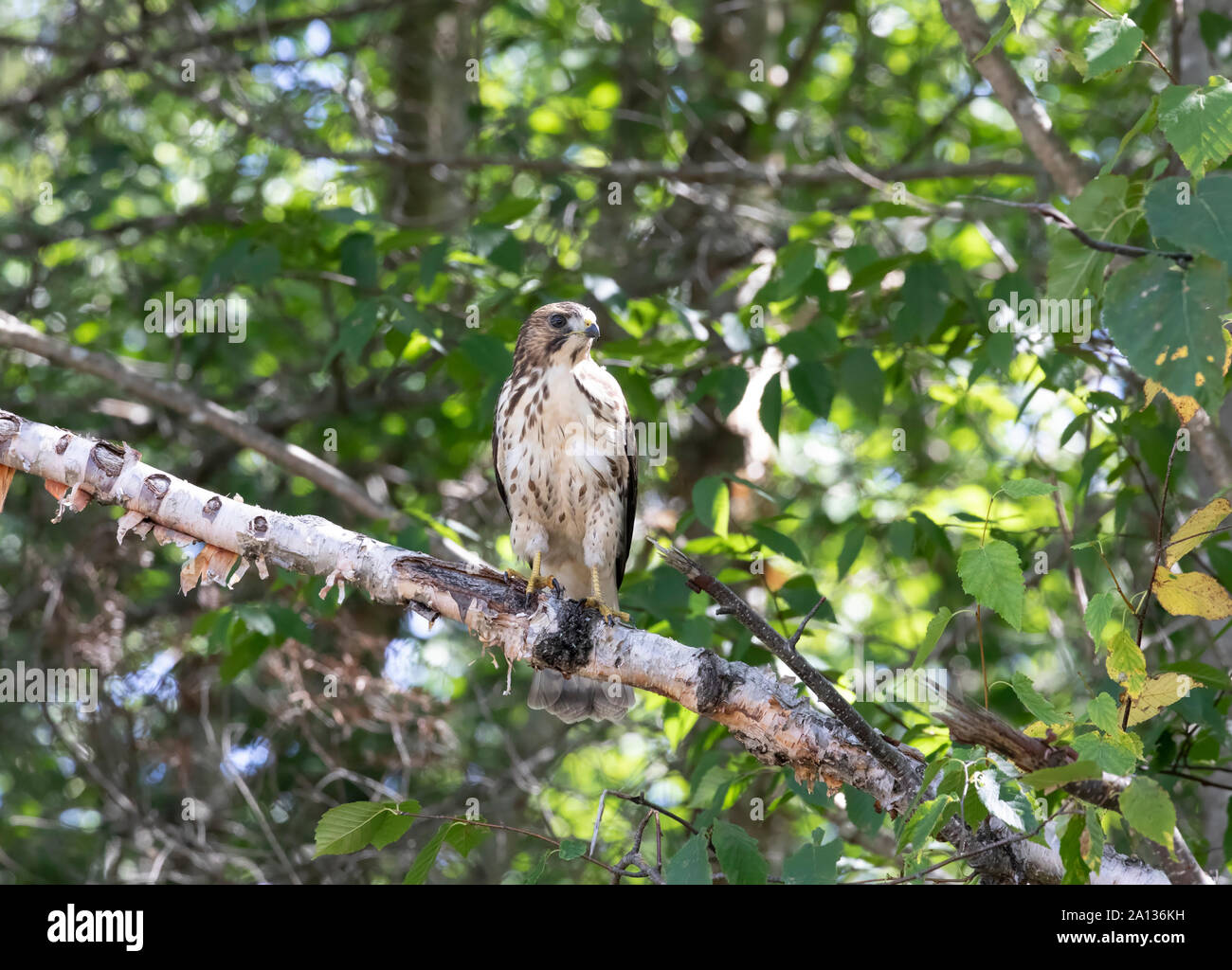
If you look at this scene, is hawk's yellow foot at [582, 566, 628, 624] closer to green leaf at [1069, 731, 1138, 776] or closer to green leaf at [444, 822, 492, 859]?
green leaf at [444, 822, 492, 859]

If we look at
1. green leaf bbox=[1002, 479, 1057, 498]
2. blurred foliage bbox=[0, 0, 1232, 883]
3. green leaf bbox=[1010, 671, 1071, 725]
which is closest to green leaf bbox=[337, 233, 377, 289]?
blurred foliage bbox=[0, 0, 1232, 883]

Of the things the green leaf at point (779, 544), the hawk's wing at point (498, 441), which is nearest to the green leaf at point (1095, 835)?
the green leaf at point (779, 544)

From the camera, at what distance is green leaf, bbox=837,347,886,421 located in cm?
400

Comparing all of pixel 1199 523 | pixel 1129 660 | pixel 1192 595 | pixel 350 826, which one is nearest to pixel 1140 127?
pixel 1199 523

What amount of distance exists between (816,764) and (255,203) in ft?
15.1

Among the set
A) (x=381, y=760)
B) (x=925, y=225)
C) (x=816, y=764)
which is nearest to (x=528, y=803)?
(x=381, y=760)

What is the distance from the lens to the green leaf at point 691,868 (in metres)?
2.11

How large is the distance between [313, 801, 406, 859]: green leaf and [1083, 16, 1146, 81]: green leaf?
2.18 meters

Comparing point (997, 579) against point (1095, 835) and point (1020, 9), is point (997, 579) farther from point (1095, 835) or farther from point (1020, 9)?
point (1020, 9)

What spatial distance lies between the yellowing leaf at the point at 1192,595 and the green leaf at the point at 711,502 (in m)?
1.47

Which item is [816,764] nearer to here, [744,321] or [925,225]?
[744,321]

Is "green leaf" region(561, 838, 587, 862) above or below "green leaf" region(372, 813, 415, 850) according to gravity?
below

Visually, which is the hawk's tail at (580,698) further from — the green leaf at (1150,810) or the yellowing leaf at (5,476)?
the green leaf at (1150,810)

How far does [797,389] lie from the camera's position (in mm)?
3980
